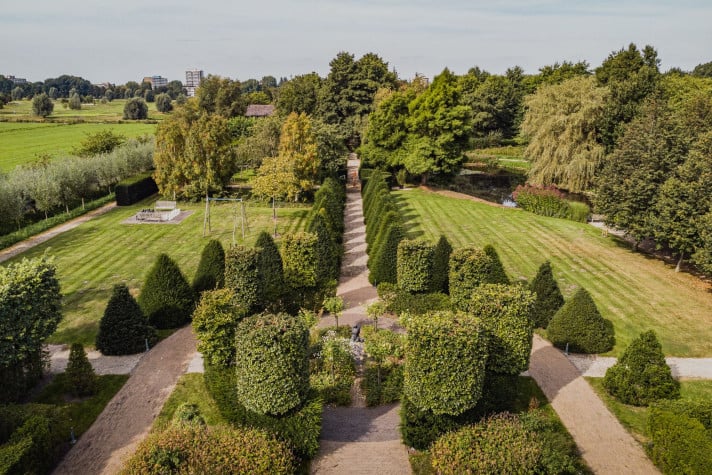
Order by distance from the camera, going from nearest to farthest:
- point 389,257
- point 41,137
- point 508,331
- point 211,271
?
point 508,331 → point 211,271 → point 389,257 → point 41,137

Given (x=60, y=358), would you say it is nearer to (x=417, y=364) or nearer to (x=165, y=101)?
(x=417, y=364)

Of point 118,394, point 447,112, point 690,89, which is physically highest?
point 690,89

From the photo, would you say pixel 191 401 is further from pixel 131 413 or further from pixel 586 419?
pixel 586 419

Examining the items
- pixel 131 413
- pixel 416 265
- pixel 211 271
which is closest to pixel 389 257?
pixel 416 265

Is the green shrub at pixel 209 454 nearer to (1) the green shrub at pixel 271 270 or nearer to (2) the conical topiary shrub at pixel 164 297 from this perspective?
(2) the conical topiary shrub at pixel 164 297

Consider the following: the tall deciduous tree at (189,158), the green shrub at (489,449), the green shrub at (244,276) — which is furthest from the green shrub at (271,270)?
the tall deciduous tree at (189,158)

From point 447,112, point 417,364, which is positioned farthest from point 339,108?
point 417,364

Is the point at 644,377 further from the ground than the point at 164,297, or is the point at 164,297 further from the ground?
the point at 164,297
